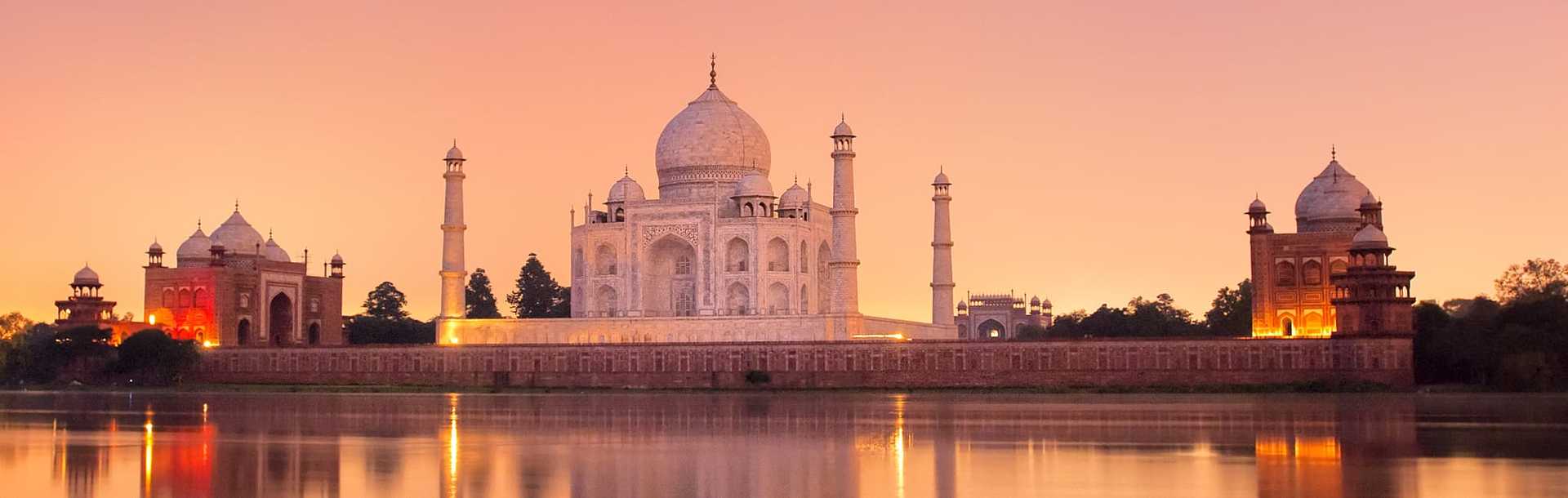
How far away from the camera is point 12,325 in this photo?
6888 centimetres

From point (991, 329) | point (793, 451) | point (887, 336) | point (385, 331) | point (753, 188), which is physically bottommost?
point (793, 451)

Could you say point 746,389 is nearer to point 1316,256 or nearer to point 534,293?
point 1316,256

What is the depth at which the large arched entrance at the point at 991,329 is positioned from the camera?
10256 cm

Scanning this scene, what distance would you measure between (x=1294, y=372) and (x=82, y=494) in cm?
3766

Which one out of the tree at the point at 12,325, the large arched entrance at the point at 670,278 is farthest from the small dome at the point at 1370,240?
the tree at the point at 12,325

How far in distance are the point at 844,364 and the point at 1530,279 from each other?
2110 centimetres

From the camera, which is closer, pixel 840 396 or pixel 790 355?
pixel 840 396

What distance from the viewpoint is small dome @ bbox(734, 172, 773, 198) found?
60125 mm

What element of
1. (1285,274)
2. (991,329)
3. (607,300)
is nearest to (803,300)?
(607,300)

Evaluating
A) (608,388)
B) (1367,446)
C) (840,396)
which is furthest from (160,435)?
(608,388)

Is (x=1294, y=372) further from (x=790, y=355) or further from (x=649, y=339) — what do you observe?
(x=649, y=339)

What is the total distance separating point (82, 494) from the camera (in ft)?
57.3

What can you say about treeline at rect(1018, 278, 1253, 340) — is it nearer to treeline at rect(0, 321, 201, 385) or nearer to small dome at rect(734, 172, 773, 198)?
small dome at rect(734, 172, 773, 198)

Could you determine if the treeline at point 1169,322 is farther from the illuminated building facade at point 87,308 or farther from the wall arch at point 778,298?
the illuminated building facade at point 87,308
